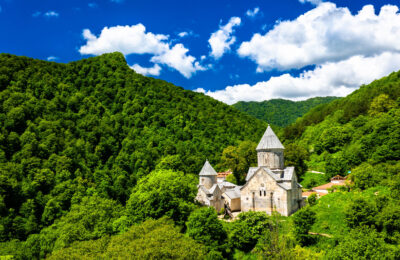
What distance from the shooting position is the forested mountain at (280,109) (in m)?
136

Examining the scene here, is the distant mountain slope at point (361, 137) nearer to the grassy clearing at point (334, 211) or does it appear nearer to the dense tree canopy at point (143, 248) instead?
the grassy clearing at point (334, 211)

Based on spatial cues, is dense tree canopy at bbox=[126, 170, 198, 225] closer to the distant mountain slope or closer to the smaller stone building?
the smaller stone building

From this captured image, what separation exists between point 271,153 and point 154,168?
98.9ft

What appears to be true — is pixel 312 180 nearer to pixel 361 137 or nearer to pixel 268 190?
pixel 361 137

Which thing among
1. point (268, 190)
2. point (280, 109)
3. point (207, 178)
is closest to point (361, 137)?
point (268, 190)

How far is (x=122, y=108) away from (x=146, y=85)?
11460mm

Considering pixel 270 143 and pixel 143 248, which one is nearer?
pixel 143 248

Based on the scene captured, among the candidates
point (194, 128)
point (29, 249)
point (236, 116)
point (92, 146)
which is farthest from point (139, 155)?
point (236, 116)

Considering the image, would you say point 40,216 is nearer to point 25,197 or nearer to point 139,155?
point 25,197

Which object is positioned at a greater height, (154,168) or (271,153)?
(271,153)

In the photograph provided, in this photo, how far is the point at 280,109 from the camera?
146 meters

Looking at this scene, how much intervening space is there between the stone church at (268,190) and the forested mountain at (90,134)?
4926mm

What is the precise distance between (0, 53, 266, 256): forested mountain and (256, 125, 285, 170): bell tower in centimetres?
998

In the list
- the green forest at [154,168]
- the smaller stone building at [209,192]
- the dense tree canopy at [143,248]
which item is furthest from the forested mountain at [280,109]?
the dense tree canopy at [143,248]
